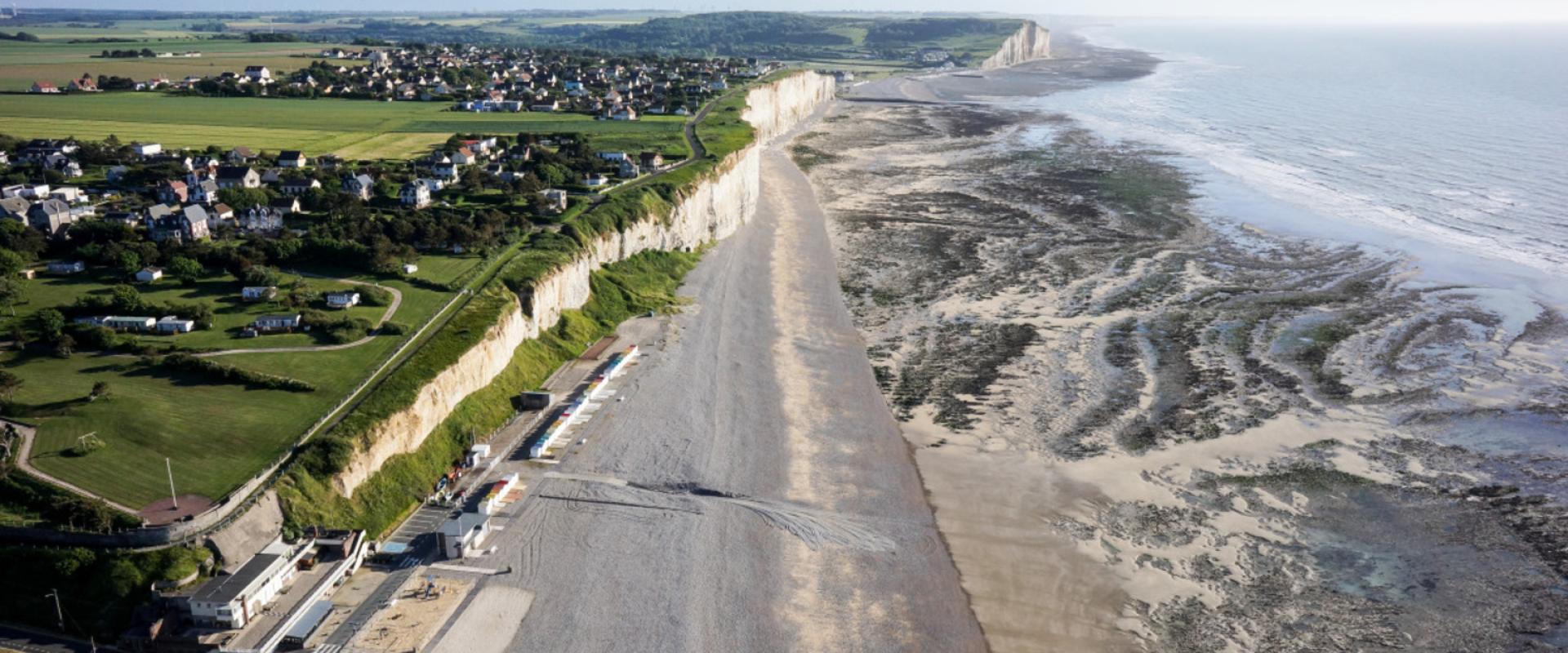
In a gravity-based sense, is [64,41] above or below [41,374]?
above

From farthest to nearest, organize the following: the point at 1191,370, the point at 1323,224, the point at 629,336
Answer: the point at 1323,224 → the point at 629,336 → the point at 1191,370

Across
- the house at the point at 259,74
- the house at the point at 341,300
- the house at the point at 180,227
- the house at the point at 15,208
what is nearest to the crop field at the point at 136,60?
the house at the point at 259,74

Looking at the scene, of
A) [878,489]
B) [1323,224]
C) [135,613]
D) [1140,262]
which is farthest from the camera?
[1323,224]

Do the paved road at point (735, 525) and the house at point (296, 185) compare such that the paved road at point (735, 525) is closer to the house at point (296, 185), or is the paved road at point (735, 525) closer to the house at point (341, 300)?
the house at point (341, 300)

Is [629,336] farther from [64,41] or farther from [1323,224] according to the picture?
[64,41]

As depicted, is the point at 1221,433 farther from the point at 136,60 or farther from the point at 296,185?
the point at 136,60

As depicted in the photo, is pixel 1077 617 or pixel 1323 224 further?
pixel 1323 224

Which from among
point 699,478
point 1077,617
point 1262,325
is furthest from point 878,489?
point 1262,325
